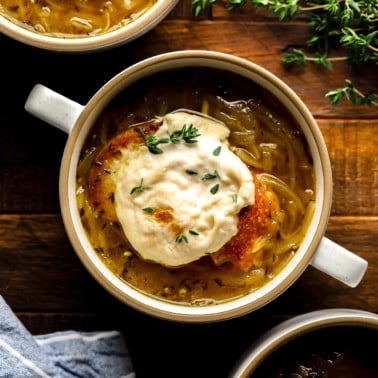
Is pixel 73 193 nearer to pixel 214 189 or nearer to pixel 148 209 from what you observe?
pixel 148 209

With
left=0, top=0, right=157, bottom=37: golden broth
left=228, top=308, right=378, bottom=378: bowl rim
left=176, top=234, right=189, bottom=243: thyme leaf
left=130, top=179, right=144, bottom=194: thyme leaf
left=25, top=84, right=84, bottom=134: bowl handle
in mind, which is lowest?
left=228, top=308, right=378, bottom=378: bowl rim

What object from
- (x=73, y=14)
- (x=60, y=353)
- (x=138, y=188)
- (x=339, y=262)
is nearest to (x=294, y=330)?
(x=339, y=262)

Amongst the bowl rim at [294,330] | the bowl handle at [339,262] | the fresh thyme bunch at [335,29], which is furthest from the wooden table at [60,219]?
the bowl handle at [339,262]

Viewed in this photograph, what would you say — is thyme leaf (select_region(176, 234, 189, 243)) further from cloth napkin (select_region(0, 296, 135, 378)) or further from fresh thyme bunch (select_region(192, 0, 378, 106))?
fresh thyme bunch (select_region(192, 0, 378, 106))

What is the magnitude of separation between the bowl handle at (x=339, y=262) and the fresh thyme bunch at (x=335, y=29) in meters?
0.41

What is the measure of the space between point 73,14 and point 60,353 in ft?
2.70

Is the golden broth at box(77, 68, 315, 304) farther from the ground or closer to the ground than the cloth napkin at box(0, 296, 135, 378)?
farther from the ground

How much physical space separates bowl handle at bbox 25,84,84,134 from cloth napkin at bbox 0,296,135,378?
19.8 inches

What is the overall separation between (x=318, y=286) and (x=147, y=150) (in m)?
0.59

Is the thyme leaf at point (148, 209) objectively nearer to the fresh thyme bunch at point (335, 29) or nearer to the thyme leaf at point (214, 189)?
the thyme leaf at point (214, 189)

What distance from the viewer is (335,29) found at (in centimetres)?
195

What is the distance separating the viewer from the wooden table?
195cm

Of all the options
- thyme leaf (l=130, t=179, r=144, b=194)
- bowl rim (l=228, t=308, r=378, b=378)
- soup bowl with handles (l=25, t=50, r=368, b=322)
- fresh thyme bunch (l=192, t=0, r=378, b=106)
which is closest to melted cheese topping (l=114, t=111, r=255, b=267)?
thyme leaf (l=130, t=179, r=144, b=194)

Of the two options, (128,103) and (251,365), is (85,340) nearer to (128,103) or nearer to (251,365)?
A: (251,365)
